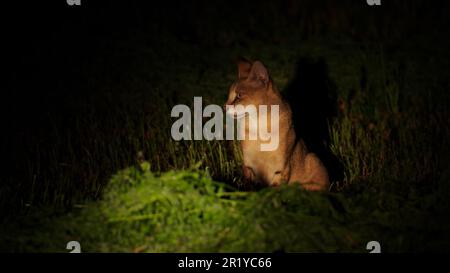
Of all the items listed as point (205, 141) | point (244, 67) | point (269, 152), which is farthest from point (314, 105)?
point (269, 152)

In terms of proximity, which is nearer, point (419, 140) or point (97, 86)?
point (419, 140)

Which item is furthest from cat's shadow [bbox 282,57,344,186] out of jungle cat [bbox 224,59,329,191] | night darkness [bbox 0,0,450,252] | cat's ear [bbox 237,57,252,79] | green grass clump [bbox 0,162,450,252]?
green grass clump [bbox 0,162,450,252]

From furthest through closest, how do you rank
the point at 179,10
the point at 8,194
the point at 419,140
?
the point at 179,10 → the point at 419,140 → the point at 8,194

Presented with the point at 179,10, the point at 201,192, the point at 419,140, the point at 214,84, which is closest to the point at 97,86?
the point at 214,84

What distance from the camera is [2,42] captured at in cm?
1441

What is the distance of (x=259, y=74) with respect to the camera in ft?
25.1

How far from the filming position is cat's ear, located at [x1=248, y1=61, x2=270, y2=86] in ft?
24.9

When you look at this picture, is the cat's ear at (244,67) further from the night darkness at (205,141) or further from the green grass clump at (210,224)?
the green grass clump at (210,224)

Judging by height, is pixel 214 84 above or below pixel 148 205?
above

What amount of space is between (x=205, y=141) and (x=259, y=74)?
2.31 meters

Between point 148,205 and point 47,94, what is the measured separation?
21.5 feet

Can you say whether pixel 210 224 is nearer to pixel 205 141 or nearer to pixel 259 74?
pixel 259 74
